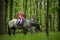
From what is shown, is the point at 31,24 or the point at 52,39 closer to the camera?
the point at 52,39

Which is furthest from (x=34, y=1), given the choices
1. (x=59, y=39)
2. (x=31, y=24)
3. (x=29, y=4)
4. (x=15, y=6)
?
(x=59, y=39)

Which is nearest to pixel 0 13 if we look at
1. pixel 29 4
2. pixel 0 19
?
pixel 0 19

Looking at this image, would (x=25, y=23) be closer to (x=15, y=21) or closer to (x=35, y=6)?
(x=15, y=21)

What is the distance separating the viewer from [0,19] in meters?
10.2

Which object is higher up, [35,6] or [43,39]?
[35,6]

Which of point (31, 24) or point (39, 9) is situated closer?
point (31, 24)

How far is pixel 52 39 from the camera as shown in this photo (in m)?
7.91

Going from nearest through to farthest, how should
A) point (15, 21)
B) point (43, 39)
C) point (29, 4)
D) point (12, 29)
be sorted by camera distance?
1. point (43, 39)
2. point (15, 21)
3. point (12, 29)
4. point (29, 4)

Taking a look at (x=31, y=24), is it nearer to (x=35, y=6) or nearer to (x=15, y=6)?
(x=15, y=6)

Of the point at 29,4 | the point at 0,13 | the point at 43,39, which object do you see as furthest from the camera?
the point at 29,4

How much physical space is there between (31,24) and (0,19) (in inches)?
278

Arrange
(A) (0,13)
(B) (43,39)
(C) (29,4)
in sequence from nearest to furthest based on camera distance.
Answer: (B) (43,39) → (A) (0,13) → (C) (29,4)

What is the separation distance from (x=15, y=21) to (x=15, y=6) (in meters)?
11.2

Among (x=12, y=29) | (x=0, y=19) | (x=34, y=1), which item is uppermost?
(x=34, y=1)
